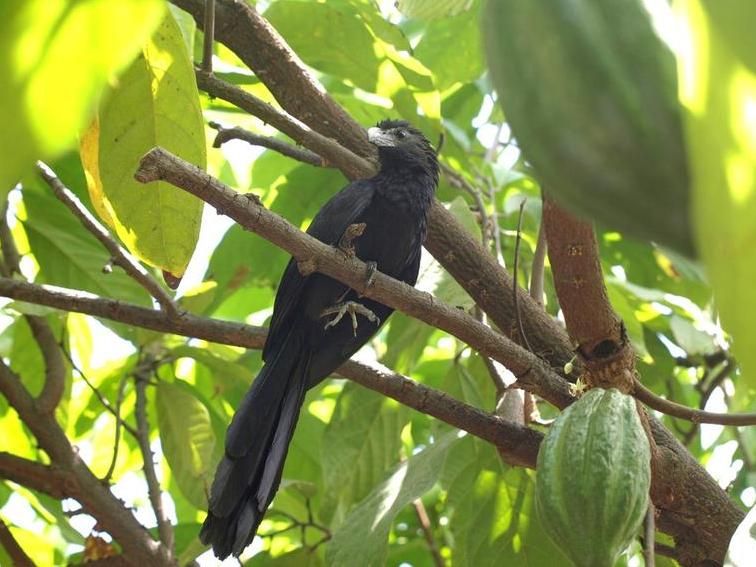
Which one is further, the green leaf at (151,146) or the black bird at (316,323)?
the black bird at (316,323)

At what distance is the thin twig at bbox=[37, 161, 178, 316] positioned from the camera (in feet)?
7.50

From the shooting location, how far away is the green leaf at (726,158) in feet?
1.82

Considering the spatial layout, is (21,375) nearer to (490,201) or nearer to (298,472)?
(298,472)

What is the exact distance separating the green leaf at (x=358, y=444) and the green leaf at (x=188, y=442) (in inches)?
12.9

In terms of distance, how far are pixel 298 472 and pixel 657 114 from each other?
2.76 m

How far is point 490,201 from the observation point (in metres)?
3.43

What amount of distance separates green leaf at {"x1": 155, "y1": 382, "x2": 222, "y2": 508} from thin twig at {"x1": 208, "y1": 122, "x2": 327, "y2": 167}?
77 cm

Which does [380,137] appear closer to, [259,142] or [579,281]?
[259,142]

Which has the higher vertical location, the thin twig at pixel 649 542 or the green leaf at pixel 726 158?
the green leaf at pixel 726 158

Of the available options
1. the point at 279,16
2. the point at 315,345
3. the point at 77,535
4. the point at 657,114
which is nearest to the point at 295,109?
the point at 279,16

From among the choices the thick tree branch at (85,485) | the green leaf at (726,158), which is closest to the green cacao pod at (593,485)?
the green leaf at (726,158)

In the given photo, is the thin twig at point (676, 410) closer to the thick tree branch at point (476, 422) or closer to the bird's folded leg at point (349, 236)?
the thick tree branch at point (476, 422)

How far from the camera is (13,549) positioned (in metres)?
2.65

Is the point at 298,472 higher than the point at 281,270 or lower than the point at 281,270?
lower
